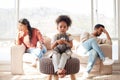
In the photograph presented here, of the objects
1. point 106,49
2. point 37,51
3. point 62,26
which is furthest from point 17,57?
point 106,49

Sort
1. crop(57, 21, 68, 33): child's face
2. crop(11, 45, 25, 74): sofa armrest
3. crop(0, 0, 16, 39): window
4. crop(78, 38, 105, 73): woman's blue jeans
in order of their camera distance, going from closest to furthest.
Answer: crop(57, 21, 68, 33): child's face < crop(78, 38, 105, 73): woman's blue jeans < crop(11, 45, 25, 74): sofa armrest < crop(0, 0, 16, 39): window

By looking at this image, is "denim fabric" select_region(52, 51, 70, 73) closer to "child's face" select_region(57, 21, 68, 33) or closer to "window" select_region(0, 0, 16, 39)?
"child's face" select_region(57, 21, 68, 33)

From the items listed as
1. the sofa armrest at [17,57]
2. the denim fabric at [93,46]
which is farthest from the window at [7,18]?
the denim fabric at [93,46]

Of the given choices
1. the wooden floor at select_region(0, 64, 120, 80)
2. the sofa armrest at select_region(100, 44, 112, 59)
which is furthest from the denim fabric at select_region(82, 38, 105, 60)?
the wooden floor at select_region(0, 64, 120, 80)

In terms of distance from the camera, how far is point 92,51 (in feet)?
16.2

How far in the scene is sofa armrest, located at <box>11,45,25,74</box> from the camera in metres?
5.13

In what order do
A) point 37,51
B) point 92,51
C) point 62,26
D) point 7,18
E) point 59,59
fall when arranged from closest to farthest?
point 59,59
point 62,26
point 92,51
point 37,51
point 7,18

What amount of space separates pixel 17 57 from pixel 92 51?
134 cm

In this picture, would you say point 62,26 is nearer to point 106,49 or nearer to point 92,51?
point 92,51

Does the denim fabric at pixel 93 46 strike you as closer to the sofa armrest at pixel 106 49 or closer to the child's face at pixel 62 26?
the sofa armrest at pixel 106 49

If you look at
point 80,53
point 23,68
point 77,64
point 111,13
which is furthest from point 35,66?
point 111,13

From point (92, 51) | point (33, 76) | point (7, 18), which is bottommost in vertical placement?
point (33, 76)

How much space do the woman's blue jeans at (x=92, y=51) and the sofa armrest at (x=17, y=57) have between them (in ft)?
3.73

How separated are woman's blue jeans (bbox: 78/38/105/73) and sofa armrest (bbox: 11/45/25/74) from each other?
1.14 meters
